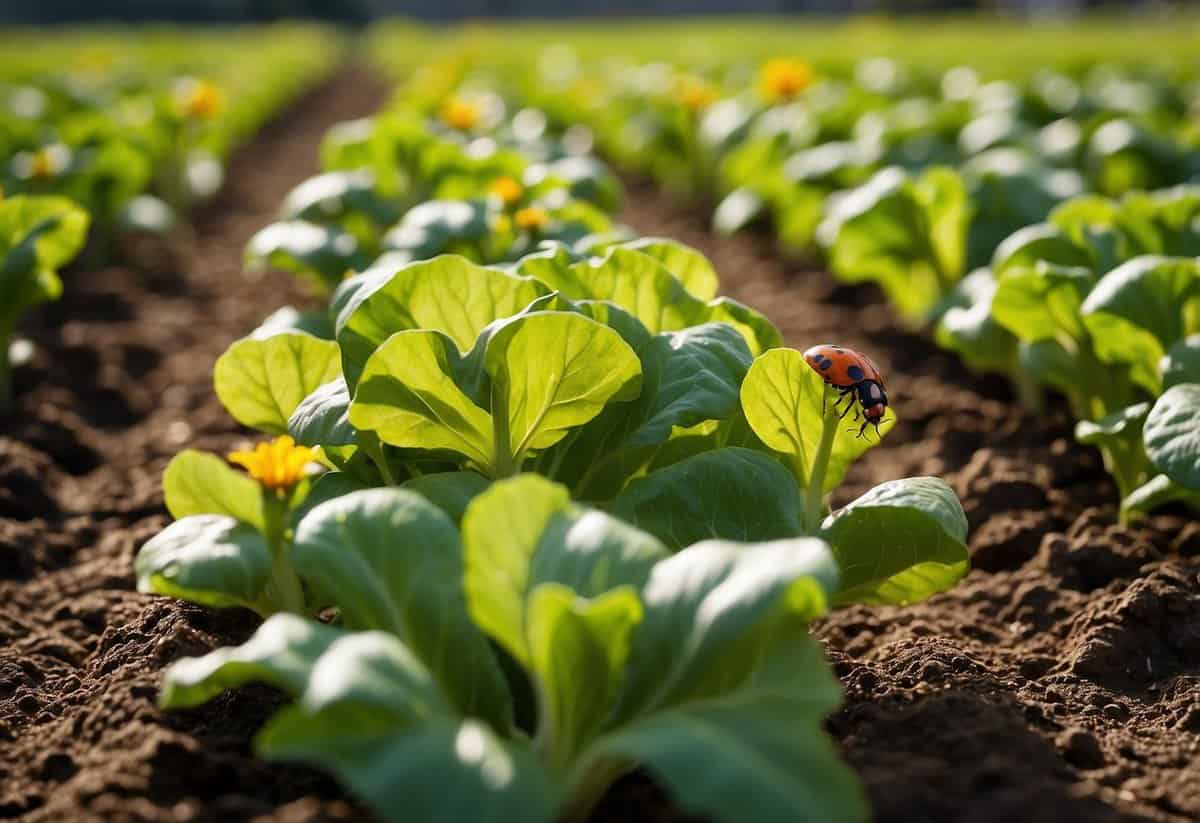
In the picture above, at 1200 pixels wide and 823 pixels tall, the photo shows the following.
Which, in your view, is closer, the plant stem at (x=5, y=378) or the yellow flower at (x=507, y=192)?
the yellow flower at (x=507, y=192)

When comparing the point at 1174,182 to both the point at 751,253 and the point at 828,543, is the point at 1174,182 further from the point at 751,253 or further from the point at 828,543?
the point at 828,543

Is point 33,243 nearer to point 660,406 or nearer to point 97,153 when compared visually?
point 660,406

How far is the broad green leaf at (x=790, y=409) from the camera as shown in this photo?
7.14ft

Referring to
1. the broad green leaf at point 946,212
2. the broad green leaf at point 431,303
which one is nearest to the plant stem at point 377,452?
the broad green leaf at point 431,303

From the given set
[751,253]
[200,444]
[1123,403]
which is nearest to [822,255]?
[751,253]

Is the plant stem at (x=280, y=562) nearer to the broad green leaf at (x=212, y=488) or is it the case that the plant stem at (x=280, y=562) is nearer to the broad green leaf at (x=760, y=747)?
the broad green leaf at (x=212, y=488)

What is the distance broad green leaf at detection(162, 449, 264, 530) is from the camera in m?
2.02

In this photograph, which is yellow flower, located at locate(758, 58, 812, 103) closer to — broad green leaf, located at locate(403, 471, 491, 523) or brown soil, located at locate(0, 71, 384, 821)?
brown soil, located at locate(0, 71, 384, 821)

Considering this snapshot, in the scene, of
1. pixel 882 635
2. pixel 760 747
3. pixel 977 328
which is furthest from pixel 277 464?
pixel 977 328

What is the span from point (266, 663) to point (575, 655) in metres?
0.39

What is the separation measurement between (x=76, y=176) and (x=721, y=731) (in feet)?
15.6

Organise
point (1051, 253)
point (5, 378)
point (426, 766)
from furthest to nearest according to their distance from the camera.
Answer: point (5, 378)
point (1051, 253)
point (426, 766)

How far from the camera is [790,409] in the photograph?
2.24 meters

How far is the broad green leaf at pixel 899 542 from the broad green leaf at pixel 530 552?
0.53 m
